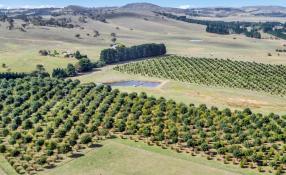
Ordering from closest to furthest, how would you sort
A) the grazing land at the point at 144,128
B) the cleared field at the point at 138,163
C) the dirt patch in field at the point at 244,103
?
1. the cleared field at the point at 138,163
2. the grazing land at the point at 144,128
3. the dirt patch in field at the point at 244,103

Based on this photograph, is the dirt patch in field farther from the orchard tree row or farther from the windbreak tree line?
the orchard tree row

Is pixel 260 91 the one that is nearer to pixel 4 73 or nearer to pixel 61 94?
pixel 61 94

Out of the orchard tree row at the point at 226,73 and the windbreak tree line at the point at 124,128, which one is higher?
the orchard tree row at the point at 226,73

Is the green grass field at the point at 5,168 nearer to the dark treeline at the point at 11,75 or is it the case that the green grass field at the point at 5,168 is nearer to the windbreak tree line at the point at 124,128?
the windbreak tree line at the point at 124,128

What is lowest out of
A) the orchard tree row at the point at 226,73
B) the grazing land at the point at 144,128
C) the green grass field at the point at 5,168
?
the green grass field at the point at 5,168

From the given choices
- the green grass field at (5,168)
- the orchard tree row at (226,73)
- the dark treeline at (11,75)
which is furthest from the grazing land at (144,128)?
the dark treeline at (11,75)

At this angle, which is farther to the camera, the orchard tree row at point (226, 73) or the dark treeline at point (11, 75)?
the dark treeline at point (11, 75)

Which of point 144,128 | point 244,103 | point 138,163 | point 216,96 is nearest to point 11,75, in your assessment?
point 216,96

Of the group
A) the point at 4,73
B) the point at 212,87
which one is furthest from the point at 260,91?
the point at 4,73
